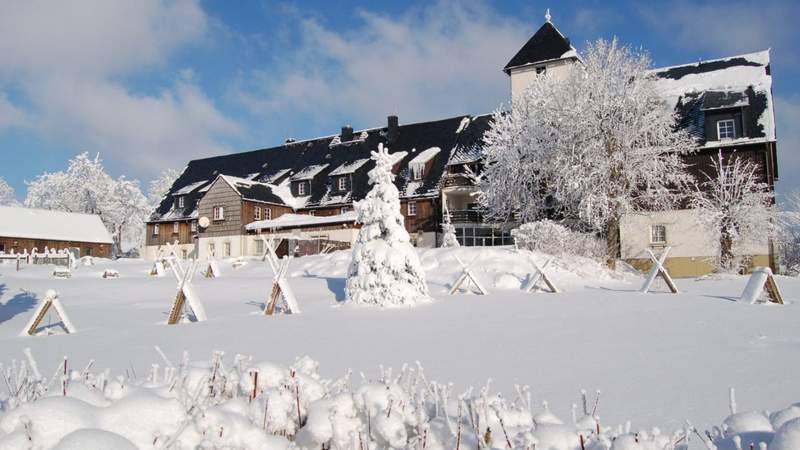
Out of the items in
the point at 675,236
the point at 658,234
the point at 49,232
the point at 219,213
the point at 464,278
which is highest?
the point at 219,213

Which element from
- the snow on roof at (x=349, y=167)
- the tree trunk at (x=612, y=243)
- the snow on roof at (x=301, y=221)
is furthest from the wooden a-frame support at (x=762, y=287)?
the snow on roof at (x=349, y=167)

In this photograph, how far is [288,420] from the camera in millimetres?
3146

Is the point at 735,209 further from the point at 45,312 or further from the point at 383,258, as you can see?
the point at 45,312

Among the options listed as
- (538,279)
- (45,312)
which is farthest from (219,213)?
(45,312)

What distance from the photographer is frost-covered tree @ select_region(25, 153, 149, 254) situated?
66312 mm

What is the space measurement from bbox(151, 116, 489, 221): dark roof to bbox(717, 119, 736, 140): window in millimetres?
15460

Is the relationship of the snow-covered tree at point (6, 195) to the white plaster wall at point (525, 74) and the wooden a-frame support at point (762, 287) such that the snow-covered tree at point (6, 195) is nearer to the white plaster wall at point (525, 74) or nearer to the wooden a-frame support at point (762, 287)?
the white plaster wall at point (525, 74)

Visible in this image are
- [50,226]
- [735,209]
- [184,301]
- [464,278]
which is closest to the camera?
[184,301]

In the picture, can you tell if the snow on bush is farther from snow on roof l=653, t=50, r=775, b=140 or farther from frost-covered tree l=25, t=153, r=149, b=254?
frost-covered tree l=25, t=153, r=149, b=254

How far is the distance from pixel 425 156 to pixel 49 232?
35685mm

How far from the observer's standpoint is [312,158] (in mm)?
47750

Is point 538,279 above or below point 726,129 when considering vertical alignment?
below

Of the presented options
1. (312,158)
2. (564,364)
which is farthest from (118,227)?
(564,364)

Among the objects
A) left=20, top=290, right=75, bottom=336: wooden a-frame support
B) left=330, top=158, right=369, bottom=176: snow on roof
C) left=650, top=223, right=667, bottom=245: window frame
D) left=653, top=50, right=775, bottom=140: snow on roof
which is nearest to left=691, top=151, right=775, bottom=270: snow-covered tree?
left=650, top=223, right=667, bottom=245: window frame
